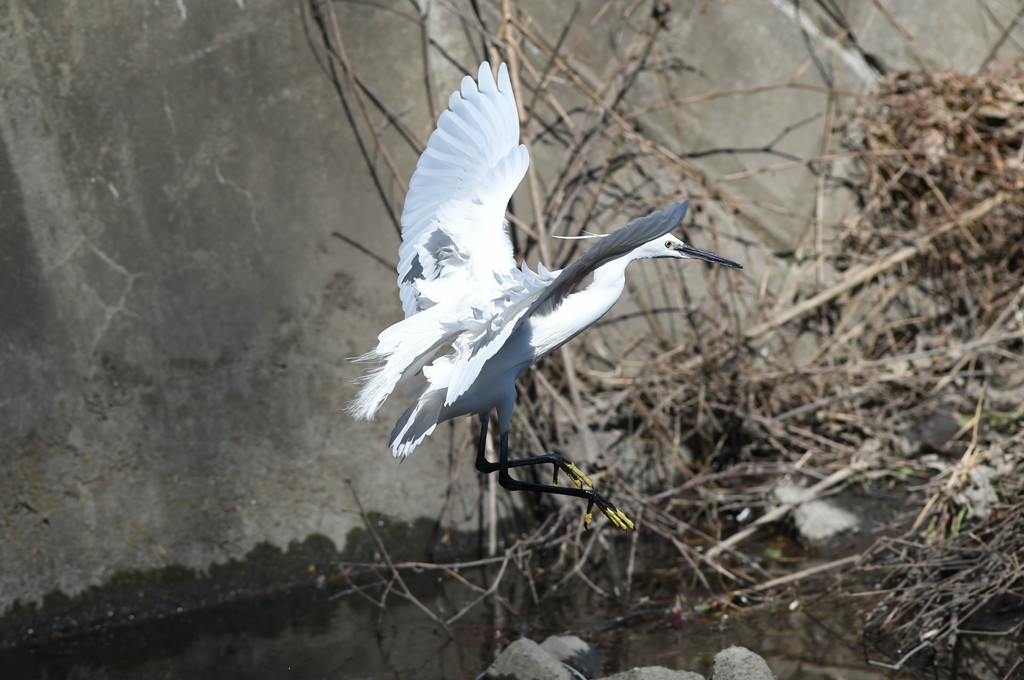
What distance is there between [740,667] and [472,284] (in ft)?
4.14

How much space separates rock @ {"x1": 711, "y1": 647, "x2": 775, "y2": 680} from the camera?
254cm

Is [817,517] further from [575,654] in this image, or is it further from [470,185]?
[470,185]

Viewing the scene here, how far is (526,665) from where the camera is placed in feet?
8.86

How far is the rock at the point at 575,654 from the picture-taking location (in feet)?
9.69

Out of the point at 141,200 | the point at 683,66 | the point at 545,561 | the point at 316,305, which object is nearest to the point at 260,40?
the point at 141,200

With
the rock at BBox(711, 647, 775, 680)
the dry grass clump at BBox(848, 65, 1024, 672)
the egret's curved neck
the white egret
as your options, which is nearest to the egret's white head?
the white egret

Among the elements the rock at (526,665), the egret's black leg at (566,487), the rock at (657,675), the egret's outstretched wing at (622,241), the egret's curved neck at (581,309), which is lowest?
the rock at (657,675)

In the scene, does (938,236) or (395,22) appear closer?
(395,22)

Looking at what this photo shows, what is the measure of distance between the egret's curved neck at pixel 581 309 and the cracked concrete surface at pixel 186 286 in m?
1.53

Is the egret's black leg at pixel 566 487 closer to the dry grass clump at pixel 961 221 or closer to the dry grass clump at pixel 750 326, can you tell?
the dry grass clump at pixel 750 326

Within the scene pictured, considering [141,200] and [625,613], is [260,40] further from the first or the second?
[625,613]

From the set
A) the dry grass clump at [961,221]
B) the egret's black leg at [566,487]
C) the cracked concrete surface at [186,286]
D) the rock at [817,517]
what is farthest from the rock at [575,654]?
the dry grass clump at [961,221]

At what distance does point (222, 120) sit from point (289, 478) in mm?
1471

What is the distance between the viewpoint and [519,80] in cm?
443
